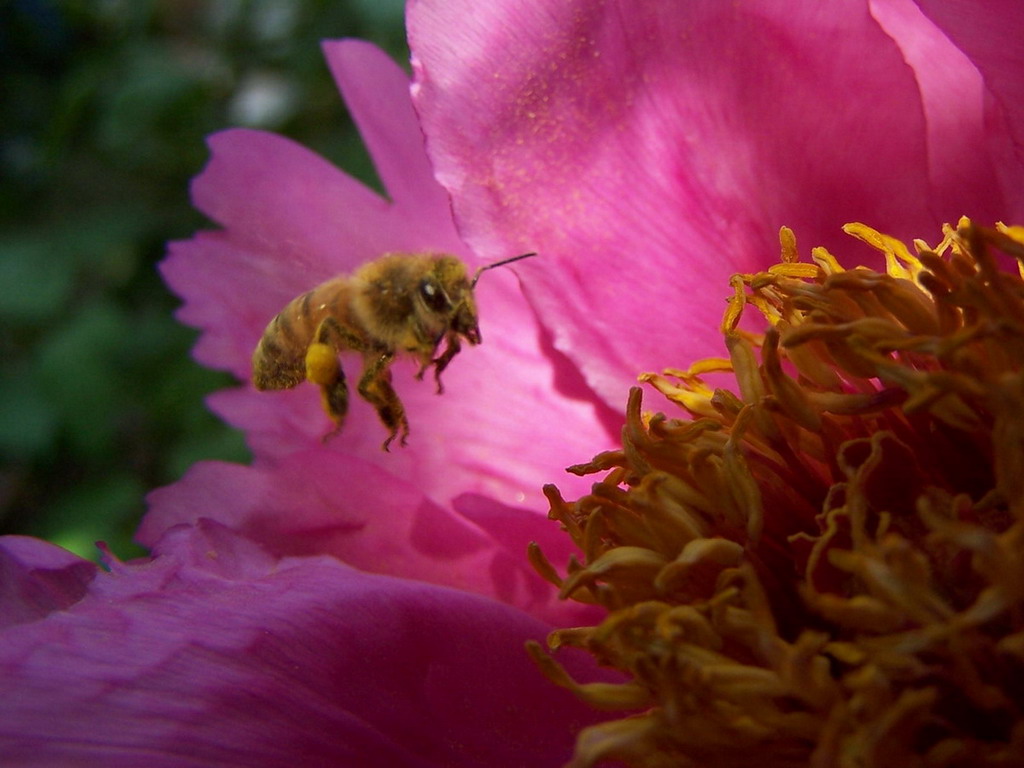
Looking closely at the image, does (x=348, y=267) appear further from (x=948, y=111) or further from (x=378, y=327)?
(x=948, y=111)

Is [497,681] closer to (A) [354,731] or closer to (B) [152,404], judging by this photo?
(A) [354,731]

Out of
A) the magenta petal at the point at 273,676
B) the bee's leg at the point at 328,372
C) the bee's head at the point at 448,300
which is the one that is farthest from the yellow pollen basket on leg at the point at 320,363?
the magenta petal at the point at 273,676

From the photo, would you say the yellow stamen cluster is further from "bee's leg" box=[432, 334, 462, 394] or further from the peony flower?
"bee's leg" box=[432, 334, 462, 394]

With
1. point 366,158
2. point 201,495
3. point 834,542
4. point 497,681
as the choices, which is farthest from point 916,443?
point 366,158

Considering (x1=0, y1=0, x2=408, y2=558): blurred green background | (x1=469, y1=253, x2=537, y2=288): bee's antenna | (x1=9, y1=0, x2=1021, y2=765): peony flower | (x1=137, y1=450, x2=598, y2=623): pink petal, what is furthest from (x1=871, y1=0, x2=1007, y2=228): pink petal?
(x1=0, y1=0, x2=408, y2=558): blurred green background

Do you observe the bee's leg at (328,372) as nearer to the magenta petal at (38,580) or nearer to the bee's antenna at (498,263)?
the bee's antenna at (498,263)

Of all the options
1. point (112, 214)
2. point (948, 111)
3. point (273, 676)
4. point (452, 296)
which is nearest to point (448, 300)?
point (452, 296)
